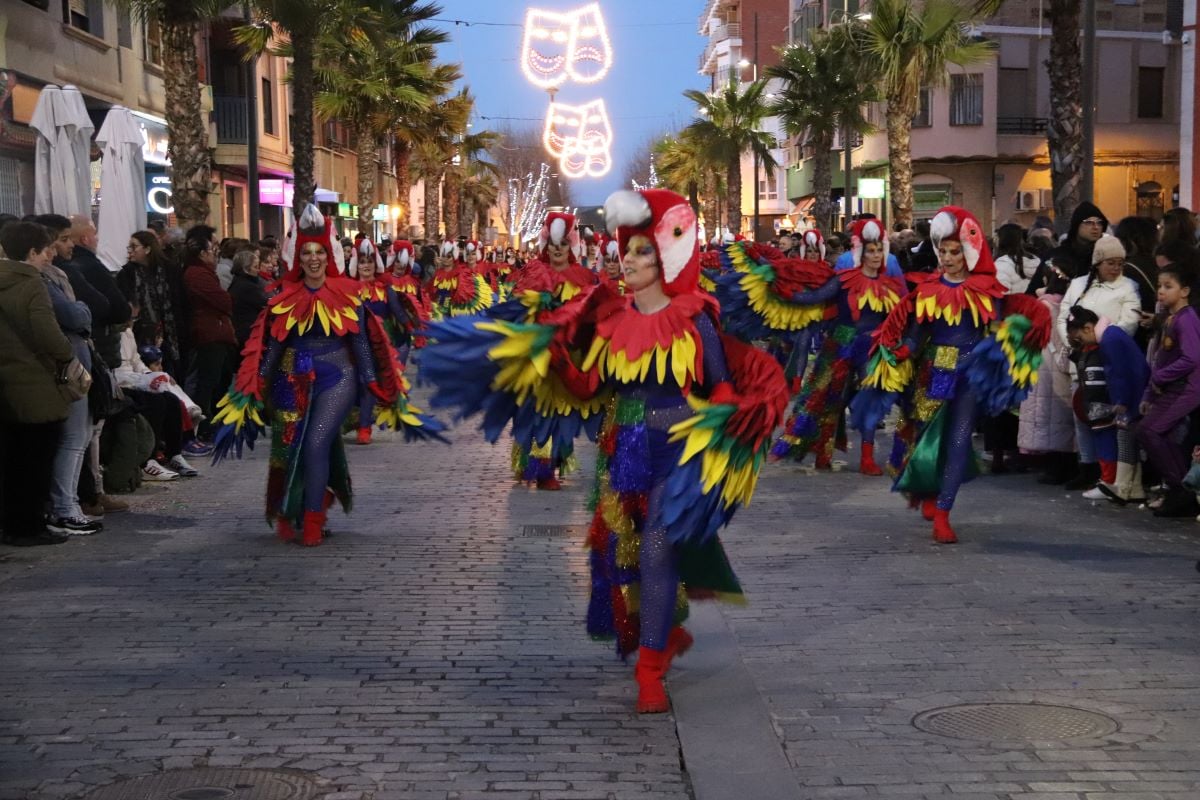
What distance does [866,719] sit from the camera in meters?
6.11

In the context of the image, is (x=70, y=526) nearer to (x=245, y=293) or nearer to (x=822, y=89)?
(x=245, y=293)

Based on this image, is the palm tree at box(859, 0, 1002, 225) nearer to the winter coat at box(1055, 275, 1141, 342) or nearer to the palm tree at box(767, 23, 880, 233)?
the palm tree at box(767, 23, 880, 233)

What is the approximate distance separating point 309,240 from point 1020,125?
138 feet

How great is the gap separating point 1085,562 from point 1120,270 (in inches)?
129

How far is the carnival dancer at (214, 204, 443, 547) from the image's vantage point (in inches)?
388

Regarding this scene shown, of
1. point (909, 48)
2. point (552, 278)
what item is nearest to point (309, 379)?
point (552, 278)

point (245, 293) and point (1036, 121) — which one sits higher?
point (1036, 121)

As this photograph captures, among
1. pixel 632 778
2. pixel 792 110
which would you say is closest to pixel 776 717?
pixel 632 778

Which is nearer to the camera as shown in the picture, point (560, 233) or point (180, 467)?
point (560, 233)

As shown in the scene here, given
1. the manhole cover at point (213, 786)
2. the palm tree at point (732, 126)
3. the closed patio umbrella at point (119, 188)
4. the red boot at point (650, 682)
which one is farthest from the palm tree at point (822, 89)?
the manhole cover at point (213, 786)

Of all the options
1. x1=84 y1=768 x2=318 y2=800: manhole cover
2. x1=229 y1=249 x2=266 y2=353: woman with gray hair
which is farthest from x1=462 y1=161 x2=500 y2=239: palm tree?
x1=84 y1=768 x2=318 y2=800: manhole cover

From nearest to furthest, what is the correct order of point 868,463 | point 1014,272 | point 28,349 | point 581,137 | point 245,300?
point 28,349, point 868,463, point 1014,272, point 245,300, point 581,137

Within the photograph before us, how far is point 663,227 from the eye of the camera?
6363mm

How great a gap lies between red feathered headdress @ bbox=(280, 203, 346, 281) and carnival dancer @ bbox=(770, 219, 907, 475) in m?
4.17
